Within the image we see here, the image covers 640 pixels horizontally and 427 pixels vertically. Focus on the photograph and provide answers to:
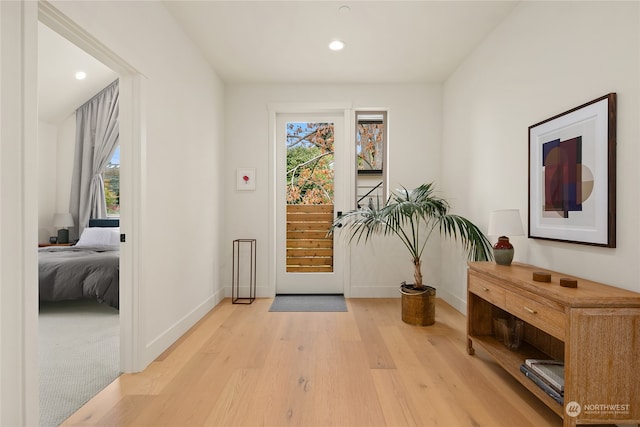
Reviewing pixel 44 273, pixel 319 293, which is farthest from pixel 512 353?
pixel 44 273

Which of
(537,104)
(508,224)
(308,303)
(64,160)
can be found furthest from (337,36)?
(64,160)

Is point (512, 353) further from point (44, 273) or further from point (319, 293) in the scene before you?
point (44, 273)

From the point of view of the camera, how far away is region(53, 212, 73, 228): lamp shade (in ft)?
16.6

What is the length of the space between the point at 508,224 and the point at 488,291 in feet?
1.55

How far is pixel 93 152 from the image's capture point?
535 cm

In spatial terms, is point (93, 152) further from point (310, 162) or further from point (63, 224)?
point (310, 162)

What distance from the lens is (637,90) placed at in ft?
5.09

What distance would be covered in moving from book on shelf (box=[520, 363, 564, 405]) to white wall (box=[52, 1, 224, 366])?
7.64ft

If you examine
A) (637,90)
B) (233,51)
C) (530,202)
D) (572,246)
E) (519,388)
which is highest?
(233,51)

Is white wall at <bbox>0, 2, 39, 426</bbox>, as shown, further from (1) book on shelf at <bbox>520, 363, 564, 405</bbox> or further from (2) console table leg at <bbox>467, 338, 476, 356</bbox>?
(2) console table leg at <bbox>467, 338, 476, 356</bbox>

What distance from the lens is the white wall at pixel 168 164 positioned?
209 cm

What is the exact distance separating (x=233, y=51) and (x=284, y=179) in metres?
1.54

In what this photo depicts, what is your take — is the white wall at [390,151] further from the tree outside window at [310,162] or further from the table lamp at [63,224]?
the table lamp at [63,224]

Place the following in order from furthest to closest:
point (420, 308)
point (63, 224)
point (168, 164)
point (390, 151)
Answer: point (63, 224)
point (390, 151)
point (420, 308)
point (168, 164)
